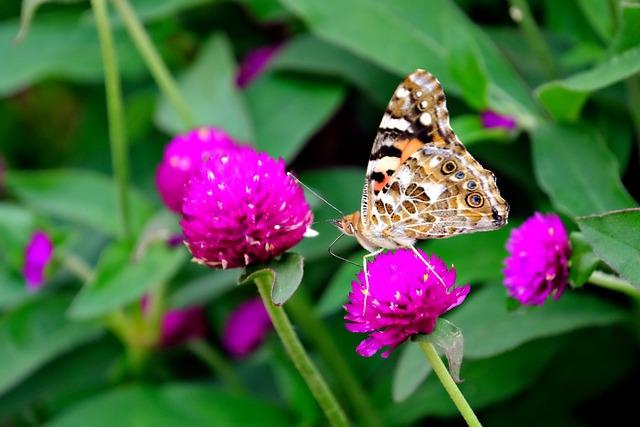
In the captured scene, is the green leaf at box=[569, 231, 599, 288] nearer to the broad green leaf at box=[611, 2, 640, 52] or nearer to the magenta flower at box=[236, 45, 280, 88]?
the broad green leaf at box=[611, 2, 640, 52]

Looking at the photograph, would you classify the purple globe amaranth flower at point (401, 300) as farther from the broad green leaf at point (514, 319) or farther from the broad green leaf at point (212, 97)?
the broad green leaf at point (212, 97)

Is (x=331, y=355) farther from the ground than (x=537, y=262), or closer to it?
closer to it

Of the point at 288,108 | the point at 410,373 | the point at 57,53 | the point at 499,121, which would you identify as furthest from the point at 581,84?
the point at 57,53

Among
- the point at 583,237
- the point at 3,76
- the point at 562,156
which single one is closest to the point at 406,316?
the point at 583,237

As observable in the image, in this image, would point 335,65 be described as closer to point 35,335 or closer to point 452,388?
point 35,335

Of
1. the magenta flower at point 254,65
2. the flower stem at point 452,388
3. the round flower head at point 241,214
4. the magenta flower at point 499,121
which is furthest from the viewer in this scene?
the magenta flower at point 254,65

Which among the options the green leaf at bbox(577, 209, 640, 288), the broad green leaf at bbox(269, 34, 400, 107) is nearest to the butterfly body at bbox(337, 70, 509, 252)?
the green leaf at bbox(577, 209, 640, 288)

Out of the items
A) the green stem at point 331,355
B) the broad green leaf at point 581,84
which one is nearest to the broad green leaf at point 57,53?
the green stem at point 331,355

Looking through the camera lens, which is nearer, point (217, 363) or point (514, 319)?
point (514, 319)
